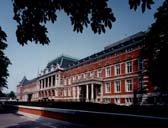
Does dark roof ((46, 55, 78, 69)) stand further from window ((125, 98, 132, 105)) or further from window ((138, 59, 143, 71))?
window ((138, 59, 143, 71))

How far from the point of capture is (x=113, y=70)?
45.5 m

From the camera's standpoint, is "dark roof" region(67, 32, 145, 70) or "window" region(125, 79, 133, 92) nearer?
"dark roof" region(67, 32, 145, 70)

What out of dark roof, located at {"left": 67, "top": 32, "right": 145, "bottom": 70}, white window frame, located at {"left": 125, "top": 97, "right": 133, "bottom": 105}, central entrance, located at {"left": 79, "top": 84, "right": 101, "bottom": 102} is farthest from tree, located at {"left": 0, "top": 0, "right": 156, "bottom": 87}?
central entrance, located at {"left": 79, "top": 84, "right": 101, "bottom": 102}

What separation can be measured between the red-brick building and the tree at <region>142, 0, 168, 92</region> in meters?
5.91

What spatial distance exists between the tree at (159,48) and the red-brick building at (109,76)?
5.91 m

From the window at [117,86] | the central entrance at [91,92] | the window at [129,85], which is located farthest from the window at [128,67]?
the central entrance at [91,92]

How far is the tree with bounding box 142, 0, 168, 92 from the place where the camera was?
88.8 ft

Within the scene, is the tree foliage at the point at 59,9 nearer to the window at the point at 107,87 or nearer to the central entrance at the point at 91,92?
the window at the point at 107,87

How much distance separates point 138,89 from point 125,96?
136 inches

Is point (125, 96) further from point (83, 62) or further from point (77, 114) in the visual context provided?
point (77, 114)

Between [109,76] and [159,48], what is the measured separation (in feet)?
62.7

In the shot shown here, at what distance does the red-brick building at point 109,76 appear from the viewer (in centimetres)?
3962

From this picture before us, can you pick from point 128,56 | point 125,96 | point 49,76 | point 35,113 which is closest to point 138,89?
point 125,96

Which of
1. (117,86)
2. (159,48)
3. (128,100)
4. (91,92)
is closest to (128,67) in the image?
(117,86)
